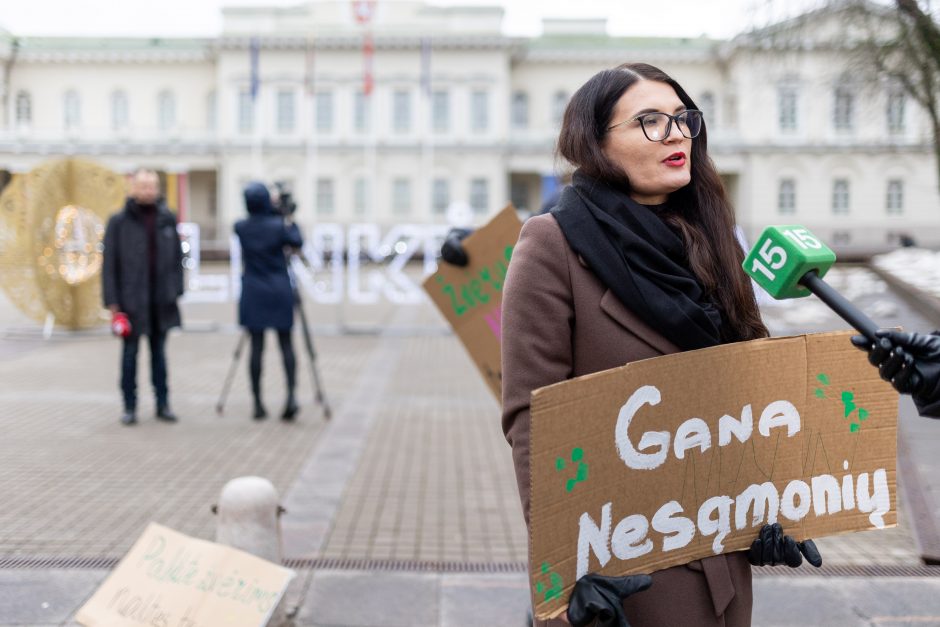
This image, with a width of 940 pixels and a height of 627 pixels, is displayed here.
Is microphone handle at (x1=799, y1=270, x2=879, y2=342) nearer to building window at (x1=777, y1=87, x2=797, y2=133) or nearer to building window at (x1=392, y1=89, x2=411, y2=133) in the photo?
building window at (x1=392, y1=89, x2=411, y2=133)

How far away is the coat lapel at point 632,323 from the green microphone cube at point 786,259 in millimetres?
217

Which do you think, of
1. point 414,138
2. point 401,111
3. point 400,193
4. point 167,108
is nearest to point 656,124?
point 400,193

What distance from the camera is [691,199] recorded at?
1919mm

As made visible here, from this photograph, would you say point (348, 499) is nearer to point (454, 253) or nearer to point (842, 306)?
point (454, 253)

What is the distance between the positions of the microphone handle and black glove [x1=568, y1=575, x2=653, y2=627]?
1.94 ft

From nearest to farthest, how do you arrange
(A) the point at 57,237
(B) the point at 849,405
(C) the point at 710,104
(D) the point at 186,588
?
(B) the point at 849,405 → (D) the point at 186,588 → (A) the point at 57,237 → (C) the point at 710,104

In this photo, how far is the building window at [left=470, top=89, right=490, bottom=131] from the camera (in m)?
50.9

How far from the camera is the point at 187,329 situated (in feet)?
44.8

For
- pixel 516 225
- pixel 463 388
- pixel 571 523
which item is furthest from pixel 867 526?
pixel 463 388

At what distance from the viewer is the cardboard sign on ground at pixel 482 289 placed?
326cm

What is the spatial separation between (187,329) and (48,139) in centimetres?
3917

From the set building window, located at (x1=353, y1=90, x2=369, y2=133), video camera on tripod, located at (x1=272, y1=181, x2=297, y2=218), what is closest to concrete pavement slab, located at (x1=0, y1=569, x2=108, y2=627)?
video camera on tripod, located at (x1=272, y1=181, x2=297, y2=218)

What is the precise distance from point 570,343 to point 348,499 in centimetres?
361

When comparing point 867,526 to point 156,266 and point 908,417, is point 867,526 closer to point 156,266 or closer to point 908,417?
point 908,417
